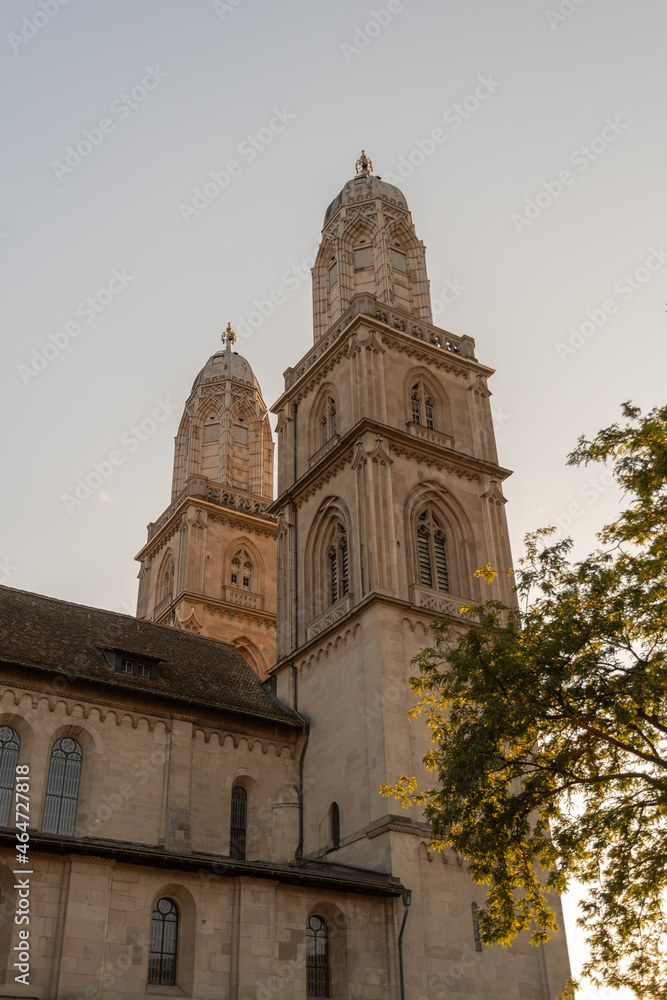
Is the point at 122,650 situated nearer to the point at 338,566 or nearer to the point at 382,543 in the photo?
the point at 338,566

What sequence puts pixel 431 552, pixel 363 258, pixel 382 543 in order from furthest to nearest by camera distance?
pixel 363 258
pixel 431 552
pixel 382 543

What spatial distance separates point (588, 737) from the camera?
59.9ft

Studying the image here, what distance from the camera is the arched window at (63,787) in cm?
2538

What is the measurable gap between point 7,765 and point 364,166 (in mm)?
32562

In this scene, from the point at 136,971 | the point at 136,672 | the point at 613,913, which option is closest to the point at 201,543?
the point at 136,672

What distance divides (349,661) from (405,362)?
12.3m

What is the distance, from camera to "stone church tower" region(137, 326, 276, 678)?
1813 inches

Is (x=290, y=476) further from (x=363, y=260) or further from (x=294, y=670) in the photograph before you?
(x=363, y=260)

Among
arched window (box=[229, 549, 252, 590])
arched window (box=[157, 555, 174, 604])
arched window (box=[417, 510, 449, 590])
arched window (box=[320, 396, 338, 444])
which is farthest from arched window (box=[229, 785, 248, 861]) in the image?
arched window (box=[157, 555, 174, 604])

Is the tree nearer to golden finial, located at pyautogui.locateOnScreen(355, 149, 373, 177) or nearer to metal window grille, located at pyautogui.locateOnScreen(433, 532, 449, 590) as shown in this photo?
metal window grille, located at pyautogui.locateOnScreen(433, 532, 449, 590)

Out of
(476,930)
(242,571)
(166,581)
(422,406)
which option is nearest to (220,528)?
(242,571)

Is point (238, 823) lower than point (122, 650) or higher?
lower

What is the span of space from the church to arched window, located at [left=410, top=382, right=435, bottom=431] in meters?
0.17

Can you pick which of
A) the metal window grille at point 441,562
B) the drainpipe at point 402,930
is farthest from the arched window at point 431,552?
the drainpipe at point 402,930
